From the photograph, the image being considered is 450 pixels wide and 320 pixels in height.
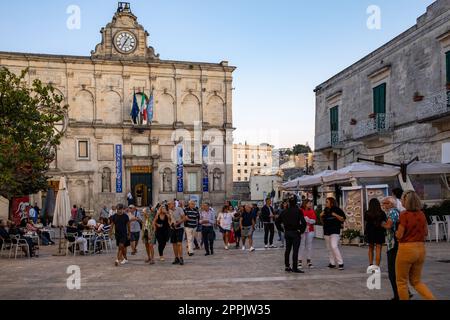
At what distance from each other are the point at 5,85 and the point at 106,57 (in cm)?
2536

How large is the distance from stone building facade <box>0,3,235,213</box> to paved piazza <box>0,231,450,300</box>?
26.2 metres

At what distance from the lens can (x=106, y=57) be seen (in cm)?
4178

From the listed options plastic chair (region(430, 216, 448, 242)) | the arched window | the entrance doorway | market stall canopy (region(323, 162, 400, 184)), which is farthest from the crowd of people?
the entrance doorway

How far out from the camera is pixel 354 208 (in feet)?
58.1

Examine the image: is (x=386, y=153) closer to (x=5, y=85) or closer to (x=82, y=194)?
(x=5, y=85)

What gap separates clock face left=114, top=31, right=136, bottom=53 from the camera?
42.2 meters

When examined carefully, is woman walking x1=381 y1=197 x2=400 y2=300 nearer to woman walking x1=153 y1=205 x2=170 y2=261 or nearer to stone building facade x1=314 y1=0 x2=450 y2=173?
woman walking x1=153 y1=205 x2=170 y2=261

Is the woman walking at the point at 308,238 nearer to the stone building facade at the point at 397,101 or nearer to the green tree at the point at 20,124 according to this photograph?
the stone building facade at the point at 397,101

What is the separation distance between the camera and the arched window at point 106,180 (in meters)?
41.0

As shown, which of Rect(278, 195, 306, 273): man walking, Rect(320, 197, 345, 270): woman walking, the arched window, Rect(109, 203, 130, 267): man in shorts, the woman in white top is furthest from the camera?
the arched window

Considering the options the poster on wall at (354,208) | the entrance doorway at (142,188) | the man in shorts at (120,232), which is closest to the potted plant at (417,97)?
the poster on wall at (354,208)

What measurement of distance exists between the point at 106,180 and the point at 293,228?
103ft
